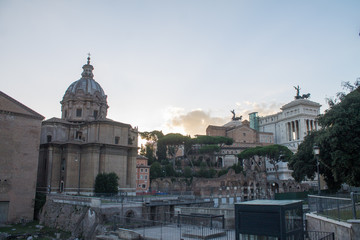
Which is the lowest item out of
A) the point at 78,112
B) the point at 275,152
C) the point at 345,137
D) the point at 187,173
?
the point at 187,173

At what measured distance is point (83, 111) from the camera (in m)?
46.7

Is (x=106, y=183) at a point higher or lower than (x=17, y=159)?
lower

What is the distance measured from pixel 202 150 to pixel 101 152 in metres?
37.3

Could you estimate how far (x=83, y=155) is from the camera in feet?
126

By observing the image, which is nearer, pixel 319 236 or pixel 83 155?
pixel 319 236

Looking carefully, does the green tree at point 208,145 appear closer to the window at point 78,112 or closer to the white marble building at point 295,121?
the white marble building at point 295,121

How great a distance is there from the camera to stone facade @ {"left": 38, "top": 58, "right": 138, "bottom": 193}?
37188 millimetres

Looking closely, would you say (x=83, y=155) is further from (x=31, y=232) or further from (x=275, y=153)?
(x=275, y=153)

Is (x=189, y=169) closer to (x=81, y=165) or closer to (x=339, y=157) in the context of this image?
(x=81, y=165)

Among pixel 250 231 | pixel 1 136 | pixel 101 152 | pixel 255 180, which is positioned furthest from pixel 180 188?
pixel 250 231

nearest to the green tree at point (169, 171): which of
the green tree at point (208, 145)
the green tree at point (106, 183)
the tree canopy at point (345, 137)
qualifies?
the green tree at point (208, 145)

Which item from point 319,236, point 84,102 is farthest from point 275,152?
point 319,236

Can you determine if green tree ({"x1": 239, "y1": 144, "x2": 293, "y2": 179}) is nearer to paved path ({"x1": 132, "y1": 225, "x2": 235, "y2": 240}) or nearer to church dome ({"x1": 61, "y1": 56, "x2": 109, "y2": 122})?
church dome ({"x1": 61, "y1": 56, "x2": 109, "y2": 122})

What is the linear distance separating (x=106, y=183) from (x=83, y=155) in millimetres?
5321
